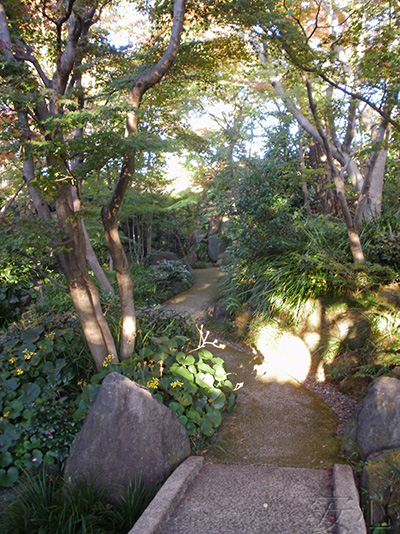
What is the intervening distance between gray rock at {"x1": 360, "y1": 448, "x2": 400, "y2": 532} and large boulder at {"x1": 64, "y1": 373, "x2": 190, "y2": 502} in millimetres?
1360

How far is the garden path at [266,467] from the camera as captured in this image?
238 centimetres

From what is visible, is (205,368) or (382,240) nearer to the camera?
(205,368)

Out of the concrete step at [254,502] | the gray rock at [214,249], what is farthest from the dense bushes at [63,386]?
the gray rock at [214,249]

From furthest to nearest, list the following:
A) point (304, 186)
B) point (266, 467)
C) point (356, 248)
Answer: point (304, 186) → point (356, 248) → point (266, 467)

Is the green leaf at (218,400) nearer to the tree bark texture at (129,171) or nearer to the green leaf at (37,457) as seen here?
the tree bark texture at (129,171)

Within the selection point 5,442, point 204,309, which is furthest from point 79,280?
point 204,309

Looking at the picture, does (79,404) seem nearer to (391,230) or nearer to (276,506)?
(276,506)

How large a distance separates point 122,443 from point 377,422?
6.34 ft

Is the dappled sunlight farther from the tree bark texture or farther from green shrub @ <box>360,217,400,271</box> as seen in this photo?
the tree bark texture

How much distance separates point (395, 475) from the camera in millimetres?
2463

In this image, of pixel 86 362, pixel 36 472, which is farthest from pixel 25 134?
pixel 36 472

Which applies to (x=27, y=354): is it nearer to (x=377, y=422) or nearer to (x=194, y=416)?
(x=194, y=416)

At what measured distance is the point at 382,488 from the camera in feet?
8.00

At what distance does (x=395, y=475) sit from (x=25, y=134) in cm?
363
